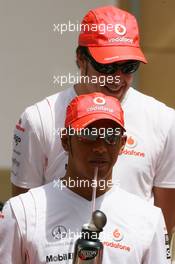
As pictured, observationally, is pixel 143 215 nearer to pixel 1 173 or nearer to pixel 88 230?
pixel 88 230

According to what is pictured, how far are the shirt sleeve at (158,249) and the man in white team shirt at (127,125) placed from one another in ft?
1.54

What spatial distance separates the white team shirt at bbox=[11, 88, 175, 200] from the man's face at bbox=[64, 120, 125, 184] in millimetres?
492

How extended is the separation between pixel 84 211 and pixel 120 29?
2.86 ft

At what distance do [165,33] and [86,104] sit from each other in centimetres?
203

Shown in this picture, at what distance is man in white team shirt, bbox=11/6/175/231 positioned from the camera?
3.24m

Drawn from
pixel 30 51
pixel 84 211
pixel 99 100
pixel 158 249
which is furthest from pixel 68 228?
pixel 30 51

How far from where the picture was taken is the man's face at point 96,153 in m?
2.72

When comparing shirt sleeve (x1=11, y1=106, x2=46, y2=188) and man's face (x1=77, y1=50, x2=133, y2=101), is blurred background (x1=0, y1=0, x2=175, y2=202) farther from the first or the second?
man's face (x1=77, y1=50, x2=133, y2=101)

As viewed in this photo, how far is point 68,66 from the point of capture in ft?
15.1

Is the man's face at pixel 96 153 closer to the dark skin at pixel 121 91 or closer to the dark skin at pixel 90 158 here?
the dark skin at pixel 90 158

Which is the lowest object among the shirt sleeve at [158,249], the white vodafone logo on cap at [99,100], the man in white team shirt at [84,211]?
the shirt sleeve at [158,249]

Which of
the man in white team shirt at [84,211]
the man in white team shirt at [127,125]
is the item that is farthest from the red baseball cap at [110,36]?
the man in white team shirt at [84,211]

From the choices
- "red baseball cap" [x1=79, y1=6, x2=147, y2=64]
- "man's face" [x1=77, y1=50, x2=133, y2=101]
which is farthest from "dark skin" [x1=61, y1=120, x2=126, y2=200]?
"red baseball cap" [x1=79, y1=6, x2=147, y2=64]

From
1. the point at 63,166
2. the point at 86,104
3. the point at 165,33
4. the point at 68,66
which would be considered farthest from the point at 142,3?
the point at 86,104
